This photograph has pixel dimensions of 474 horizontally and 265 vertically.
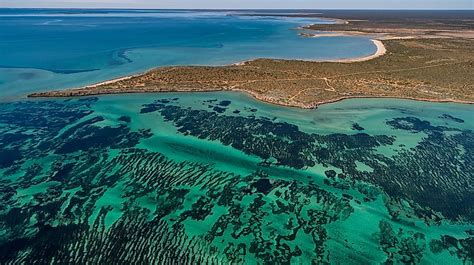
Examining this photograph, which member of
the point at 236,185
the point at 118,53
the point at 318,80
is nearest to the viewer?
the point at 236,185

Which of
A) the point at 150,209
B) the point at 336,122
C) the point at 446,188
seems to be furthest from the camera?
the point at 336,122

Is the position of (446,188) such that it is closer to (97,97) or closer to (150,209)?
(150,209)

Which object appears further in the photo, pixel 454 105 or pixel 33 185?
pixel 454 105

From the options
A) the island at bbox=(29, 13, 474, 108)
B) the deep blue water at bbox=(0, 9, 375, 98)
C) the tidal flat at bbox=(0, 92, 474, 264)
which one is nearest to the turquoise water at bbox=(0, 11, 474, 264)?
the tidal flat at bbox=(0, 92, 474, 264)

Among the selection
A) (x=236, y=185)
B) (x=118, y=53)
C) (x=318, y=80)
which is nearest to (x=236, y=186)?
(x=236, y=185)

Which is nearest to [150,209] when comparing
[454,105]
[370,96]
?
[370,96]

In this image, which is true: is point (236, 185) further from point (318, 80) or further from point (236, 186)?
point (318, 80)
